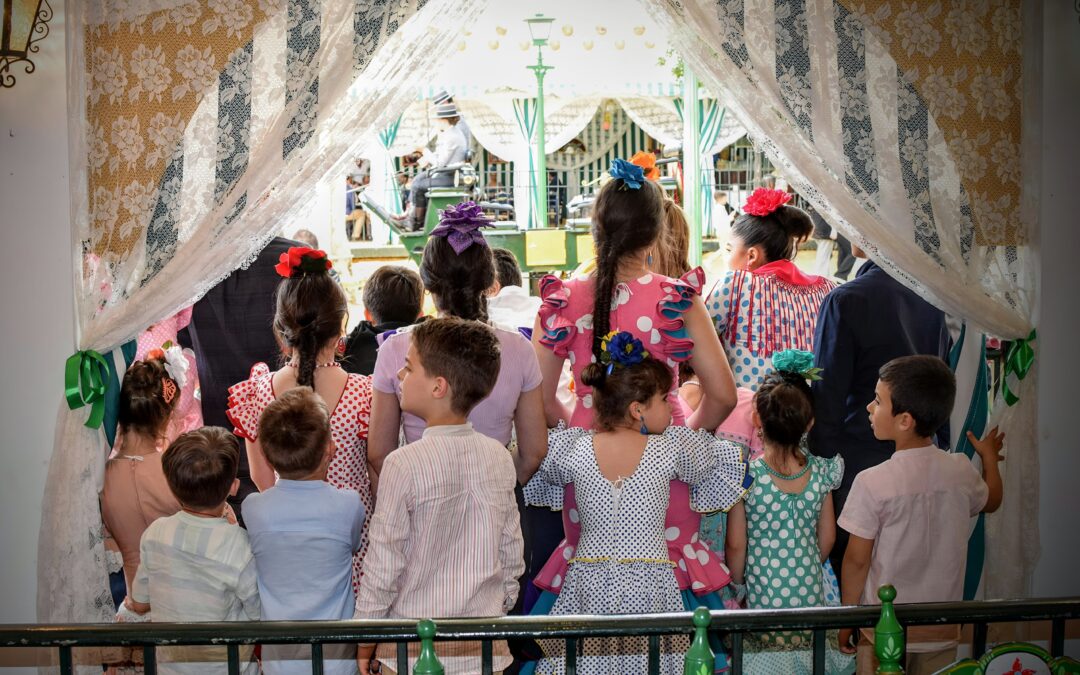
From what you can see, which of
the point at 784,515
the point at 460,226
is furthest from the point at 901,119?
the point at 460,226

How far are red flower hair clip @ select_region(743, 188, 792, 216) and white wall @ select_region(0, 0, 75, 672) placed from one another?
7.20 feet

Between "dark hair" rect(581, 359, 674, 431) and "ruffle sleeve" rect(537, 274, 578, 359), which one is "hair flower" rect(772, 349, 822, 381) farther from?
"ruffle sleeve" rect(537, 274, 578, 359)

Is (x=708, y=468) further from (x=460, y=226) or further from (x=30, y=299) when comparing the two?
(x=30, y=299)

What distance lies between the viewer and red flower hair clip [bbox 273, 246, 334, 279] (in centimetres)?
293

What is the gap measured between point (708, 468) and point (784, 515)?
11.9 inches

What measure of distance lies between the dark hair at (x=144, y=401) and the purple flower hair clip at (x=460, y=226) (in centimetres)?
109

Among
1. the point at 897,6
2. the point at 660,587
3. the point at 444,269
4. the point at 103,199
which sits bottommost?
the point at 660,587

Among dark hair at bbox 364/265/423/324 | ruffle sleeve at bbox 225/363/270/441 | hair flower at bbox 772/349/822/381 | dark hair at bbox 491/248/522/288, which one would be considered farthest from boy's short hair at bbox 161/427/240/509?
dark hair at bbox 491/248/522/288

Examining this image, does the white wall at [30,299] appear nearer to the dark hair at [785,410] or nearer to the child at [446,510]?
the child at [446,510]

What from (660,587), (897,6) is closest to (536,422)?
(660,587)

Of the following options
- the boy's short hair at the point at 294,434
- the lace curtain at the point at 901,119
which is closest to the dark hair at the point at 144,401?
the boy's short hair at the point at 294,434

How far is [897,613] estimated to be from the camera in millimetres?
2102

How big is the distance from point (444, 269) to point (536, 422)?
470mm

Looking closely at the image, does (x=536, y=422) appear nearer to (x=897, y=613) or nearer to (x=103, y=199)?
(x=897, y=613)
